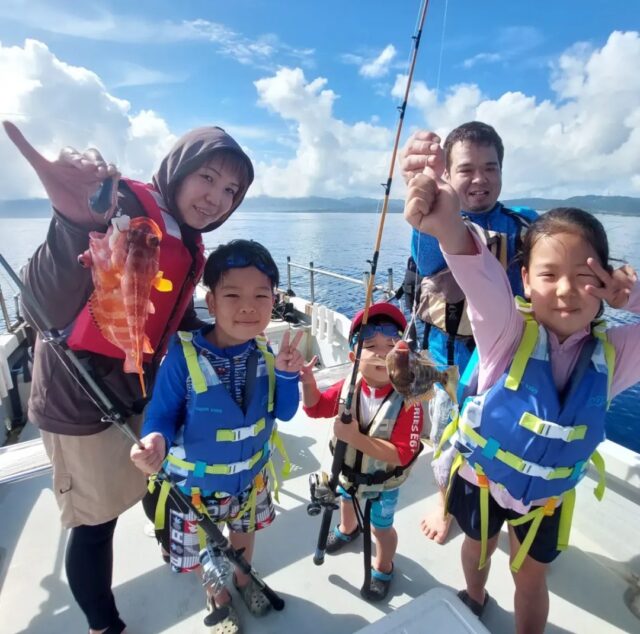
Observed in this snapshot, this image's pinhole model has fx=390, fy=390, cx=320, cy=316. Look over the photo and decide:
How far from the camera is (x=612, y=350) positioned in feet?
5.77

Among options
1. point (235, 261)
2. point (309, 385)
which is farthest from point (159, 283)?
point (309, 385)

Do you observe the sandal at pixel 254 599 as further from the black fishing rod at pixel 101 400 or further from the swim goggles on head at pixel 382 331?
the swim goggles on head at pixel 382 331

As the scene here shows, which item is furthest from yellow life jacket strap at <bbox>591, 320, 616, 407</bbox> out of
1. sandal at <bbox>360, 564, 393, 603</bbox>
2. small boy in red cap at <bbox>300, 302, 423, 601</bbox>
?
sandal at <bbox>360, 564, 393, 603</bbox>

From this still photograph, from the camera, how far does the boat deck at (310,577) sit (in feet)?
7.72

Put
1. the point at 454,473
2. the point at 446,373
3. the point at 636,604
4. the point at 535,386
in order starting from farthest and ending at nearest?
the point at 636,604 < the point at 454,473 < the point at 446,373 < the point at 535,386

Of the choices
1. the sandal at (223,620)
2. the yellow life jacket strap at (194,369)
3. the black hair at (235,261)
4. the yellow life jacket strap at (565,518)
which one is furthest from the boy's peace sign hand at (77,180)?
the yellow life jacket strap at (565,518)

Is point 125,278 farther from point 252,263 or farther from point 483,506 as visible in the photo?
point 483,506

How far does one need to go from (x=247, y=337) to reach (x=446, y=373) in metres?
0.98

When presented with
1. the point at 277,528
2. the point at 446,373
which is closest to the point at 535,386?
the point at 446,373

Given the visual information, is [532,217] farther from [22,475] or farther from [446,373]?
[22,475]

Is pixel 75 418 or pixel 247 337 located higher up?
pixel 247 337

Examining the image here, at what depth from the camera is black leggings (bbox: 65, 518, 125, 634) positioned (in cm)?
190

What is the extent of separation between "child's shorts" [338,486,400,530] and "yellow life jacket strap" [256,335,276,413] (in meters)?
0.89

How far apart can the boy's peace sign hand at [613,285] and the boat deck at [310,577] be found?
157 cm
